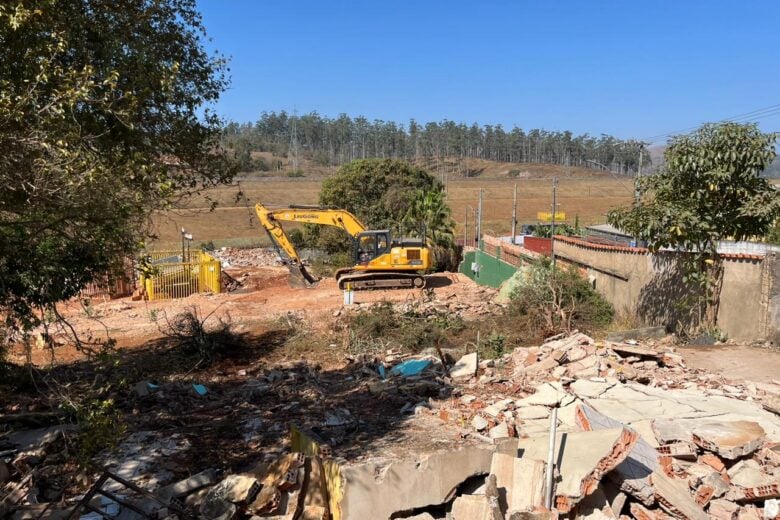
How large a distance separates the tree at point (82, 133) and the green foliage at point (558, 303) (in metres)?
8.39

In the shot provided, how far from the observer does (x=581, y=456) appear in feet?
20.6

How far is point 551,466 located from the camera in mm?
5832

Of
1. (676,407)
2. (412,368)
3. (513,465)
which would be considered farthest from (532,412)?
(412,368)

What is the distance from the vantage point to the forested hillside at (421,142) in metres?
140

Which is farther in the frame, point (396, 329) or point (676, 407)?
point (396, 329)

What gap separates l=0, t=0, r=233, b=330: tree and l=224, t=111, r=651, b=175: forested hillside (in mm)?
123102

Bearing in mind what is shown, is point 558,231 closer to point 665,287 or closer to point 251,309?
point 251,309

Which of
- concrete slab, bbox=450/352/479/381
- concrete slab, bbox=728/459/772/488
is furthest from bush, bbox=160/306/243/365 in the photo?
concrete slab, bbox=728/459/772/488

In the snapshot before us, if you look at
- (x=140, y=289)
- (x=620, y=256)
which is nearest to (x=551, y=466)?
(x=620, y=256)

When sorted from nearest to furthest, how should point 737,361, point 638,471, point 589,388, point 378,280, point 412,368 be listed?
point 638,471 < point 589,388 < point 737,361 < point 412,368 < point 378,280

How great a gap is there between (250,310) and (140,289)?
5.23 metres

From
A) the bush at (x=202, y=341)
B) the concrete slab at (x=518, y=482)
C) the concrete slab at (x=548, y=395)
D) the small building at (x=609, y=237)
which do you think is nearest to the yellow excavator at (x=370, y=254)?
the small building at (x=609, y=237)

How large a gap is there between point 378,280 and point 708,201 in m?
12.0

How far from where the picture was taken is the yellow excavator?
856 inches
